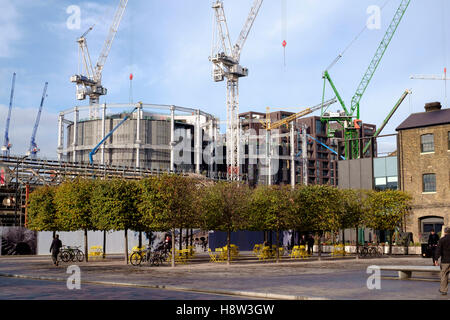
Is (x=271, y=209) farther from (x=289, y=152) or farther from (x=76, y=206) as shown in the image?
(x=289, y=152)

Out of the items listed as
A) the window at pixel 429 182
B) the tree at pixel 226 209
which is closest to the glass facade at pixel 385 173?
the window at pixel 429 182

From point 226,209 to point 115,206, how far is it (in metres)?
7.00

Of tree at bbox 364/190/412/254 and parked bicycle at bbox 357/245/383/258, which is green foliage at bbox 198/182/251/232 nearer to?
parked bicycle at bbox 357/245/383/258

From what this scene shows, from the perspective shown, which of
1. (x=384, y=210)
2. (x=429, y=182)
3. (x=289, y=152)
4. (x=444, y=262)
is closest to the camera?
(x=444, y=262)

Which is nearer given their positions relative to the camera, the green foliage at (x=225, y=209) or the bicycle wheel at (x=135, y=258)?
the bicycle wheel at (x=135, y=258)

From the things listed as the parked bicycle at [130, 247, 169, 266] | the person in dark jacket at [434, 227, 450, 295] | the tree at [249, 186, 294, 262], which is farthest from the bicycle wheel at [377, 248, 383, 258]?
the person in dark jacket at [434, 227, 450, 295]

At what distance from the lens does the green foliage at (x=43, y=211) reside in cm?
3638

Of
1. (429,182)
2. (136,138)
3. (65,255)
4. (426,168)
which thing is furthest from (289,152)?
(65,255)

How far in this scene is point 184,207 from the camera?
30.0 metres

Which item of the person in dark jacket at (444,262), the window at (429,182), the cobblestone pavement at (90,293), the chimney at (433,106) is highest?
the chimney at (433,106)

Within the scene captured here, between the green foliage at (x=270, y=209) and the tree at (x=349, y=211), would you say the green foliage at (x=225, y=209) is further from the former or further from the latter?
the tree at (x=349, y=211)
